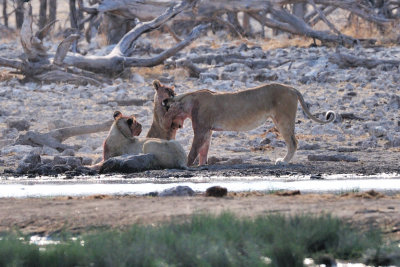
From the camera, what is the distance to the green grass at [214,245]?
5.21 meters

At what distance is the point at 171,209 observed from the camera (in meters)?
6.47

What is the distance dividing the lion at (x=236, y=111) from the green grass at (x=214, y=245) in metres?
5.35

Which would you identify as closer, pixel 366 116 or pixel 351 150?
pixel 351 150

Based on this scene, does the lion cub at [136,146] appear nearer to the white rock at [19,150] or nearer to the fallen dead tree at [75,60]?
the white rock at [19,150]

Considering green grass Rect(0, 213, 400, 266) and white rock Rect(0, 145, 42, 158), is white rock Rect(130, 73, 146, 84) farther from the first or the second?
green grass Rect(0, 213, 400, 266)

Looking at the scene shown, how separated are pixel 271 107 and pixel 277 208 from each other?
4869mm

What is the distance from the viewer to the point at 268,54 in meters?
19.2

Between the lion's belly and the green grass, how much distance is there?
5.45 meters

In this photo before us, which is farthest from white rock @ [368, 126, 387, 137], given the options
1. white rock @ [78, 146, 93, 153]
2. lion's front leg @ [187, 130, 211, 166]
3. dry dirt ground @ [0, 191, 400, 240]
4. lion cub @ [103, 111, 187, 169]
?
dry dirt ground @ [0, 191, 400, 240]

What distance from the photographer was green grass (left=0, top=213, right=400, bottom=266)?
17.1ft

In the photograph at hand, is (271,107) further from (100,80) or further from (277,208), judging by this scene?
(100,80)

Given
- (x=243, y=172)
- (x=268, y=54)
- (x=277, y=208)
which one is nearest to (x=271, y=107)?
(x=243, y=172)

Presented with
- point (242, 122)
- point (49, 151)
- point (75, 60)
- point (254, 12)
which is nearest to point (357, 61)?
point (254, 12)

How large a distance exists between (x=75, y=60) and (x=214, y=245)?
42.1 feet
